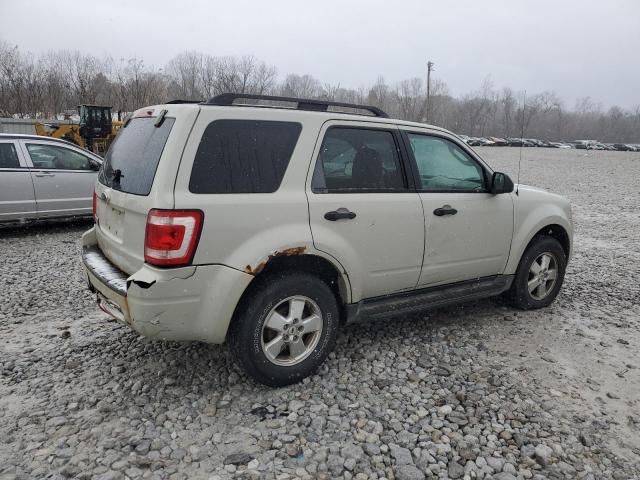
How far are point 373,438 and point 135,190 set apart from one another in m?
2.15

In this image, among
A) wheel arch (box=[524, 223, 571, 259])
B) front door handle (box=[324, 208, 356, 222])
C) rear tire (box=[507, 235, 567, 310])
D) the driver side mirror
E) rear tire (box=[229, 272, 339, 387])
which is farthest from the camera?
wheel arch (box=[524, 223, 571, 259])

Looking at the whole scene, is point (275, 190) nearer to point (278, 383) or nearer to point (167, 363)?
point (278, 383)

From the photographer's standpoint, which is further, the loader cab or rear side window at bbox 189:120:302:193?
the loader cab

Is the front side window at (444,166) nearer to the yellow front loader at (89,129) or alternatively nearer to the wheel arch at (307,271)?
the wheel arch at (307,271)

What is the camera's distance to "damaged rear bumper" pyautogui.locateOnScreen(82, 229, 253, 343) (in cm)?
294

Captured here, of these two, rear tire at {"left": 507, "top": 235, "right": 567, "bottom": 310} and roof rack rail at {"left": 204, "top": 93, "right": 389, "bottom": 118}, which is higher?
roof rack rail at {"left": 204, "top": 93, "right": 389, "bottom": 118}

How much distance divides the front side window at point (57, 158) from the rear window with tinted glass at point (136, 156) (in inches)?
196

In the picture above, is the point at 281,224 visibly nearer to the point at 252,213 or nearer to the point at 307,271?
the point at 252,213

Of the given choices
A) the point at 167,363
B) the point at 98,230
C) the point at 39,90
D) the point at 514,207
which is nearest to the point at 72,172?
the point at 98,230

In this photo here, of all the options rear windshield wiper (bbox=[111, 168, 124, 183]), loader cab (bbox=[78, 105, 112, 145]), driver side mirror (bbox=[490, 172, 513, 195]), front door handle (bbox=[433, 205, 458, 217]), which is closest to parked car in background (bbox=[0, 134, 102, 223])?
rear windshield wiper (bbox=[111, 168, 124, 183])

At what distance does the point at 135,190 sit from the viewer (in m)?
3.20

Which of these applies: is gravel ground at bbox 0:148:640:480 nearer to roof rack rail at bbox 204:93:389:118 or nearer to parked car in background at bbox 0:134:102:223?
roof rack rail at bbox 204:93:389:118

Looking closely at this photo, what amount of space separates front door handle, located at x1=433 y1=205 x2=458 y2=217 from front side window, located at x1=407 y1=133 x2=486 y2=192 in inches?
6.5

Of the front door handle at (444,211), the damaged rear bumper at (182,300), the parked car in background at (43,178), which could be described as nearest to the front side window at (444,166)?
the front door handle at (444,211)
